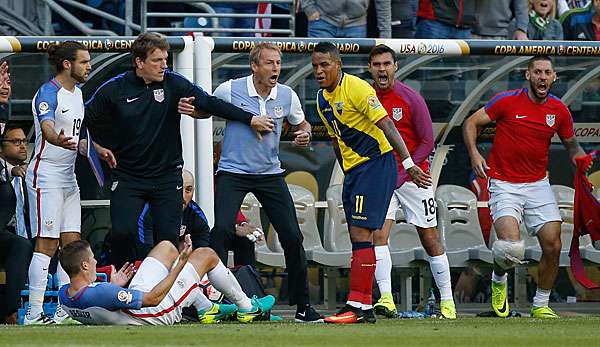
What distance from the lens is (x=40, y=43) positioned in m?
11.4

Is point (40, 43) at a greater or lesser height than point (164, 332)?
greater

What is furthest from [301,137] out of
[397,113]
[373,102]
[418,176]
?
[418,176]

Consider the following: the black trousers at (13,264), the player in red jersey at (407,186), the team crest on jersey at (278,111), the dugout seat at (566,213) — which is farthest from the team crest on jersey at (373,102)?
the dugout seat at (566,213)

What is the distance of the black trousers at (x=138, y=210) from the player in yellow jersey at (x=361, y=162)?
1340 millimetres

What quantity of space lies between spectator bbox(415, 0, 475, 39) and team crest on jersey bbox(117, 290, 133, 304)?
5999mm

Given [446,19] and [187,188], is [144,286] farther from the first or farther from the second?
[446,19]

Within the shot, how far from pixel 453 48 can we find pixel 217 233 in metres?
3.17

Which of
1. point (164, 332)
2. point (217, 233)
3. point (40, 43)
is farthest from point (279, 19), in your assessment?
point (164, 332)

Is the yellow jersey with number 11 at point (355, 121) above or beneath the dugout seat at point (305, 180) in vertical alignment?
above

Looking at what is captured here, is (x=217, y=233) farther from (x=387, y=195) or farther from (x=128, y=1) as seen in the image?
(x=128, y=1)

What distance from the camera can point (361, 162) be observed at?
9852mm

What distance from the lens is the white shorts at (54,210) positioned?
1059 centimetres

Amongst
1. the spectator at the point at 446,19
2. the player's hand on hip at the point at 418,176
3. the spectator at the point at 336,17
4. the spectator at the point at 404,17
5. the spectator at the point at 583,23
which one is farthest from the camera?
the spectator at the point at 583,23

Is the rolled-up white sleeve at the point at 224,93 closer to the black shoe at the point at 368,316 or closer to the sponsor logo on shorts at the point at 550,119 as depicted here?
the black shoe at the point at 368,316
